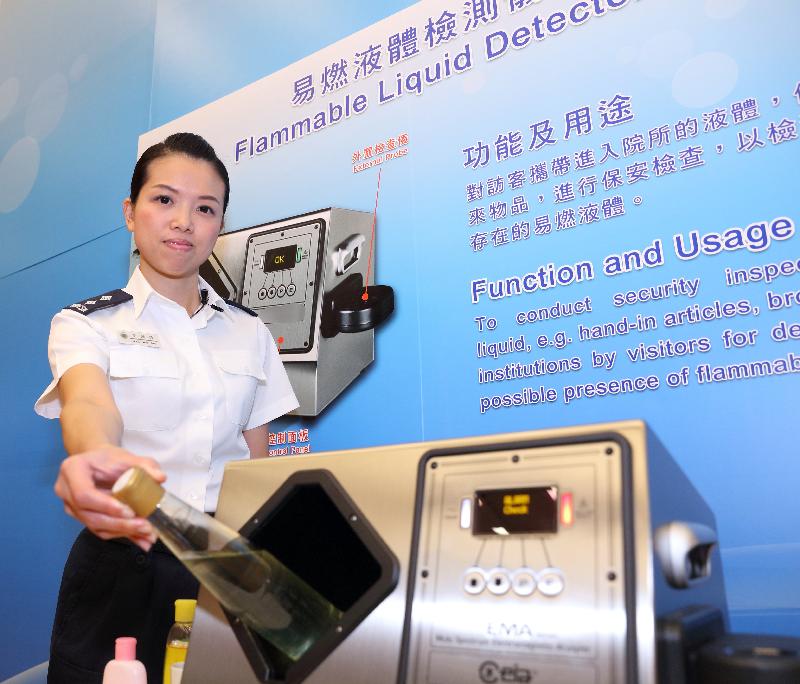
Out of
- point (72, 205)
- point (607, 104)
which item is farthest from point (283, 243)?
point (72, 205)

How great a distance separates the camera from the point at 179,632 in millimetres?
1104

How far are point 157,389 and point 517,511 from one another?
80 cm

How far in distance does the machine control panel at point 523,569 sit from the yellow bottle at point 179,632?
0.50 m

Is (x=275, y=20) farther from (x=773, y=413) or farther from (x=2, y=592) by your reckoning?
(x=2, y=592)

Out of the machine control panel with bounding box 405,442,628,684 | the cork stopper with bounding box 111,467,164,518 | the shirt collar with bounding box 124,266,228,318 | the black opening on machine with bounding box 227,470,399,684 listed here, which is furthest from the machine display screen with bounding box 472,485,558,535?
the shirt collar with bounding box 124,266,228,318

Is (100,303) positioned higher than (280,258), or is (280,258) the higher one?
(280,258)

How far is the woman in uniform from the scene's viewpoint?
1.16 m

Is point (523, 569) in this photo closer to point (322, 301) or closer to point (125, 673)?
point (125, 673)

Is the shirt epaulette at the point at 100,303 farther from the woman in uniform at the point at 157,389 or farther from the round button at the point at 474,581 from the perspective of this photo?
the round button at the point at 474,581

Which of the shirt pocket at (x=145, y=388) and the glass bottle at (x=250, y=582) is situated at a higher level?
the shirt pocket at (x=145, y=388)

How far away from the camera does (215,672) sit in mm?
833

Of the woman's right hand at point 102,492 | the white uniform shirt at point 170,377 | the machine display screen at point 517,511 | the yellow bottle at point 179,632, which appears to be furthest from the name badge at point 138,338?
the machine display screen at point 517,511

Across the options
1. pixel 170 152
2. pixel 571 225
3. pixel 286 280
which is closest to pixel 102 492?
pixel 170 152

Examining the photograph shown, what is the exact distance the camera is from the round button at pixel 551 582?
650mm
